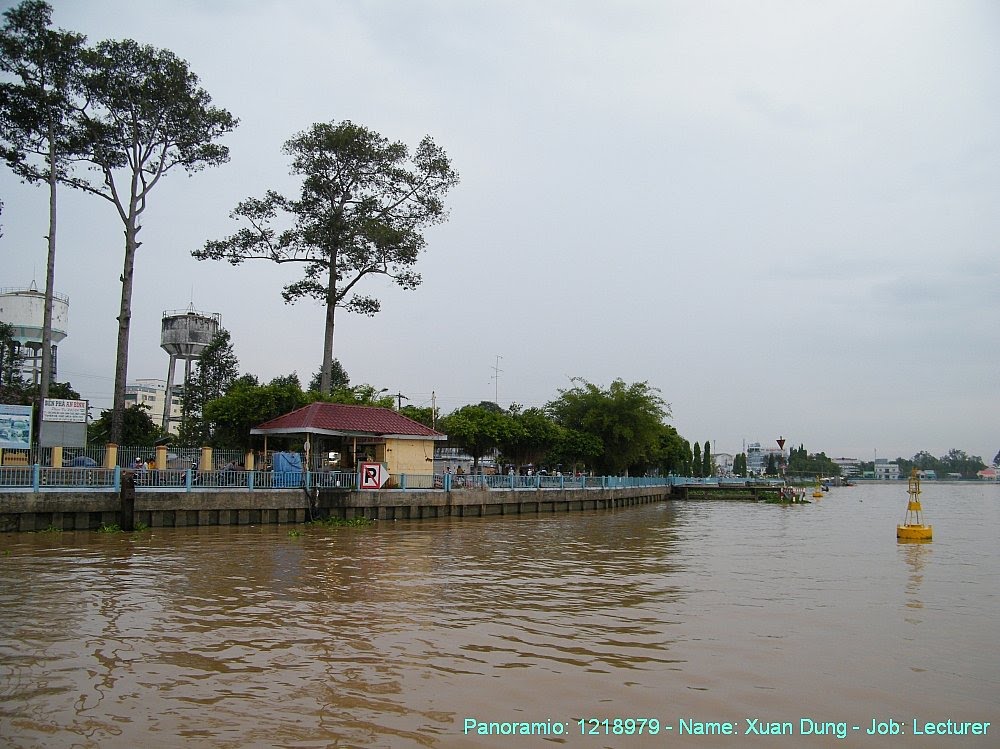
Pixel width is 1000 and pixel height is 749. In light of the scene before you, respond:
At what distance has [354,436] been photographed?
2803 cm

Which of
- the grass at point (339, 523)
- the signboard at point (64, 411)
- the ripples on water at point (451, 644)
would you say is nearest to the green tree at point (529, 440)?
the grass at point (339, 523)

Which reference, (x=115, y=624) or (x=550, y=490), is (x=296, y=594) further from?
(x=550, y=490)

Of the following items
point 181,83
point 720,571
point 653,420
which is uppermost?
point 181,83

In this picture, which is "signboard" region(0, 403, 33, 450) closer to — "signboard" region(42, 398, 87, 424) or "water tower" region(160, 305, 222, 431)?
"signboard" region(42, 398, 87, 424)

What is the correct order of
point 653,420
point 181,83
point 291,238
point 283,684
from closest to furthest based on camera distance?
point 283,684
point 181,83
point 291,238
point 653,420

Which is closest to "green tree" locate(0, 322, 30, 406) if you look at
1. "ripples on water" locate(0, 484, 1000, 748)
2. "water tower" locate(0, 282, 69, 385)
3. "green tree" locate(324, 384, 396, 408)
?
"water tower" locate(0, 282, 69, 385)

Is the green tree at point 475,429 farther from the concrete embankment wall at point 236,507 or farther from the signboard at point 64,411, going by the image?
the signboard at point 64,411

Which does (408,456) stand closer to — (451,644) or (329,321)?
(329,321)

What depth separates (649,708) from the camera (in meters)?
6.84

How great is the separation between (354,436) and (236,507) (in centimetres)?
578

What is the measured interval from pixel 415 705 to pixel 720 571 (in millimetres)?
10387

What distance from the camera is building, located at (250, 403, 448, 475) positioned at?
27516mm

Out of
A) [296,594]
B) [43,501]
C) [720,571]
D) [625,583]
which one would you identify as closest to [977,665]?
[625,583]

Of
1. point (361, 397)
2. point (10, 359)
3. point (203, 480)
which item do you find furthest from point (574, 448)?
point (10, 359)
